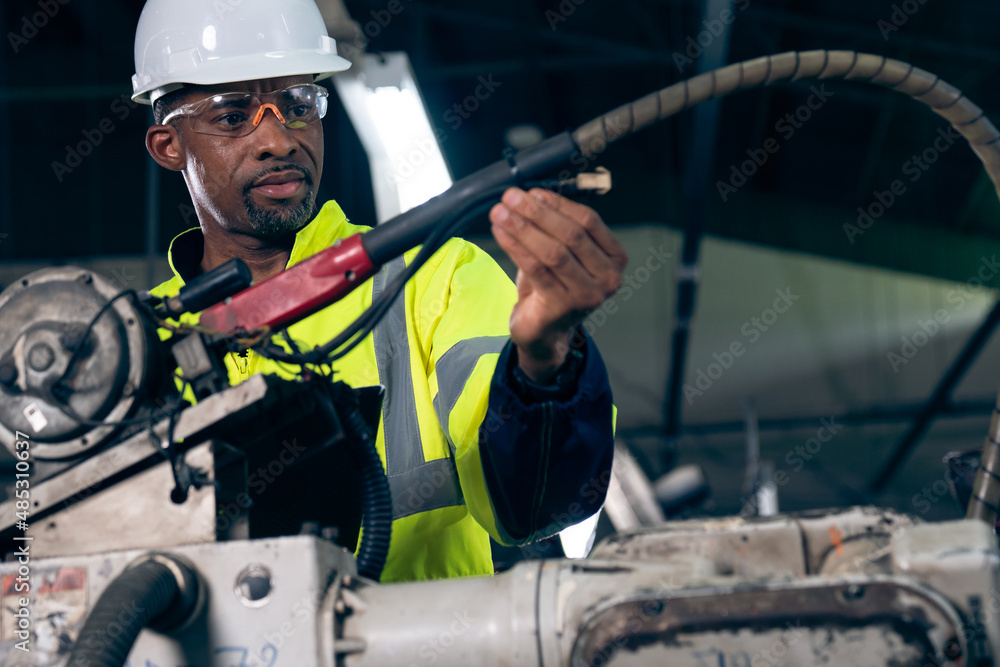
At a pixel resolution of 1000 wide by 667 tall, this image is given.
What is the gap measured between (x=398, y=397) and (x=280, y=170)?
401 millimetres

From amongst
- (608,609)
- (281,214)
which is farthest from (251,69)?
(608,609)

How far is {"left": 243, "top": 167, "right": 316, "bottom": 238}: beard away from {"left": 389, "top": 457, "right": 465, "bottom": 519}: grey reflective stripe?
466 millimetres

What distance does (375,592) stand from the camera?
2.50 feet

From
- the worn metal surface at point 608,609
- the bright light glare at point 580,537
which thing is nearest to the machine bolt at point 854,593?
the worn metal surface at point 608,609

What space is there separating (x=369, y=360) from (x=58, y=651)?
0.66 meters

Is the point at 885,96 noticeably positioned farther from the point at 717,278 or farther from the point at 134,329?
the point at 134,329

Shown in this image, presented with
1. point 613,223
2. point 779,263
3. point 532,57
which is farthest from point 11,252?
point 779,263

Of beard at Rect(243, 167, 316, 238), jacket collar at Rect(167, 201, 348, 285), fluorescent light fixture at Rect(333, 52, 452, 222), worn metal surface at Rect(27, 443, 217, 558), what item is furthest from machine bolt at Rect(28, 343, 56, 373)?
fluorescent light fixture at Rect(333, 52, 452, 222)

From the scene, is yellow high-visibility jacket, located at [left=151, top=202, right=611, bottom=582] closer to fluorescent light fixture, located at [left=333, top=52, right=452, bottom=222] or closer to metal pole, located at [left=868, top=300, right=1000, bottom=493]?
→ fluorescent light fixture, located at [left=333, top=52, right=452, bottom=222]

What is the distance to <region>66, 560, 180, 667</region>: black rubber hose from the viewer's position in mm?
676

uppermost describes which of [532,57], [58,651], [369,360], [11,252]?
[532,57]

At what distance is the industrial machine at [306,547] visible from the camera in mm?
663

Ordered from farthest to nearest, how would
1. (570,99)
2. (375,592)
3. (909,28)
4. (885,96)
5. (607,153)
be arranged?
(607,153) → (570,99) → (885,96) → (909,28) → (375,592)

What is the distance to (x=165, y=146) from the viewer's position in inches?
70.2
